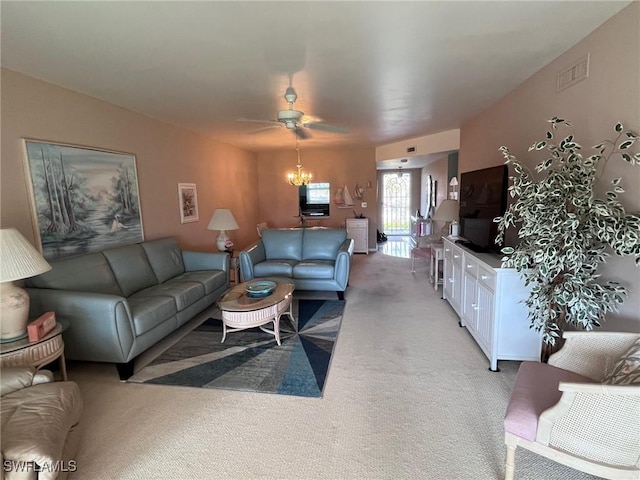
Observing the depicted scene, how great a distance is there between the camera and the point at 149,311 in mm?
2850

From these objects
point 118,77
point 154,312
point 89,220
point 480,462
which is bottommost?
point 480,462

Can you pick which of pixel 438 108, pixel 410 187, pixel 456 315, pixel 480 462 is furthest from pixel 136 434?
pixel 410 187

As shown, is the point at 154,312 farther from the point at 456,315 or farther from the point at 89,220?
the point at 456,315

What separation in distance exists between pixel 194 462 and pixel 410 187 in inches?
424

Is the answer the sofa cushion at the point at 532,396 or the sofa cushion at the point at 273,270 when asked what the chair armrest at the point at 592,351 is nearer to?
the sofa cushion at the point at 532,396

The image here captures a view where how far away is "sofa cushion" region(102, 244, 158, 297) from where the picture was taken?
335 centimetres

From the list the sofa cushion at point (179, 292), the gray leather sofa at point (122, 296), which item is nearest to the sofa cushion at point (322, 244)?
the gray leather sofa at point (122, 296)

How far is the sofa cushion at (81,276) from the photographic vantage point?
2.74 meters

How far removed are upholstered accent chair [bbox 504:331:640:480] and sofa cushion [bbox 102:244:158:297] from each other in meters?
3.58

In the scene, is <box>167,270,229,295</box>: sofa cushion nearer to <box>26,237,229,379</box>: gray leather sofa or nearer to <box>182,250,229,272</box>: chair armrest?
<box>26,237,229,379</box>: gray leather sofa

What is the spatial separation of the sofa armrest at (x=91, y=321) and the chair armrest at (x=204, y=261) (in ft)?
5.62

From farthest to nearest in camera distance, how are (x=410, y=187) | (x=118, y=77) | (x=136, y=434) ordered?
(x=410, y=187), (x=118, y=77), (x=136, y=434)

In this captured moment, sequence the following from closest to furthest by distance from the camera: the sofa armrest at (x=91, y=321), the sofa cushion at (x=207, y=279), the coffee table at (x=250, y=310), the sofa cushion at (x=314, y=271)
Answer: the sofa armrest at (x=91, y=321) < the coffee table at (x=250, y=310) < the sofa cushion at (x=207, y=279) < the sofa cushion at (x=314, y=271)

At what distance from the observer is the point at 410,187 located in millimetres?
11281
